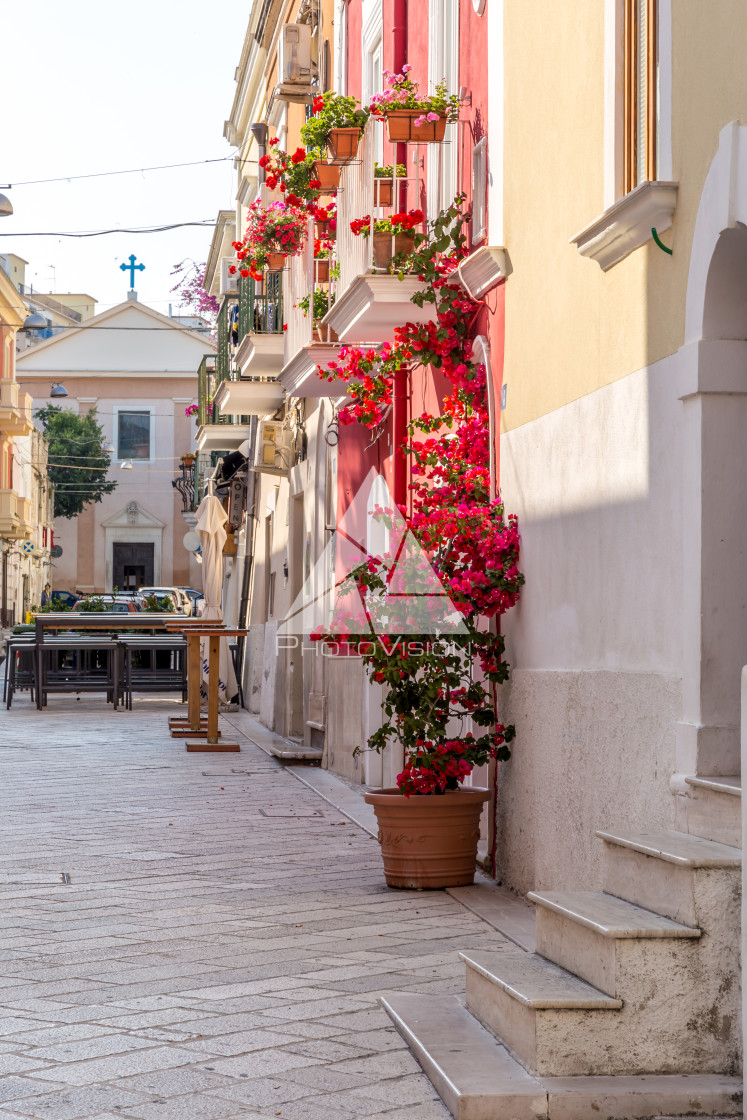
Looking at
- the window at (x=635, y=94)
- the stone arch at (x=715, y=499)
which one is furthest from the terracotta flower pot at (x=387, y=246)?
the stone arch at (x=715, y=499)

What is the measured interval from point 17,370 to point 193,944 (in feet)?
163

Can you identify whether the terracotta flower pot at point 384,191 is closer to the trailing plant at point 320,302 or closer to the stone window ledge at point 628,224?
the trailing plant at point 320,302

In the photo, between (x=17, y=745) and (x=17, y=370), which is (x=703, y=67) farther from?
(x=17, y=370)

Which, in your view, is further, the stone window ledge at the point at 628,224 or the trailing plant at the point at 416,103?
the trailing plant at the point at 416,103

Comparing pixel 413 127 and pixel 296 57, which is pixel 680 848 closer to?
pixel 413 127

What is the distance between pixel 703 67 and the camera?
4762 mm

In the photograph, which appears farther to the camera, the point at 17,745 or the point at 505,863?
the point at 17,745

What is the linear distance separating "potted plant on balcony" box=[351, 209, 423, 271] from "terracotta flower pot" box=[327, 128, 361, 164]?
3.07ft

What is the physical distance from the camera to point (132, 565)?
172 feet

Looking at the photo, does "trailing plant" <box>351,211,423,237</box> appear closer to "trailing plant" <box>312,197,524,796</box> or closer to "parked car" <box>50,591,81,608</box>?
"trailing plant" <box>312,197,524,796</box>

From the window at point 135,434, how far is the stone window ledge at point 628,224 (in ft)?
157

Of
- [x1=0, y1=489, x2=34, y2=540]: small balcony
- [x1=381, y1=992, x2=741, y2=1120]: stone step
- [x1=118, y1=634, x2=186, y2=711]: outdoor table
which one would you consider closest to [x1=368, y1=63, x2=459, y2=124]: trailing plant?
[x1=381, y1=992, x2=741, y2=1120]: stone step

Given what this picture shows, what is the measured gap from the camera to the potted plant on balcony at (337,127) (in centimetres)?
952

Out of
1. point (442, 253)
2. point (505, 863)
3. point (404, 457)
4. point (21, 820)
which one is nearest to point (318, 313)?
point (404, 457)
